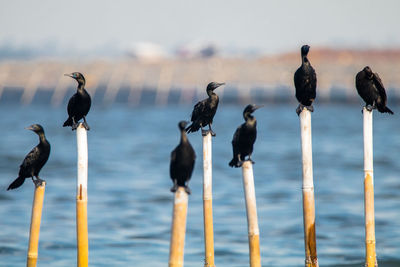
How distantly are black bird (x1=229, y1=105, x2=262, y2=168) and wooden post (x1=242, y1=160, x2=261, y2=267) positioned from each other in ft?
0.41

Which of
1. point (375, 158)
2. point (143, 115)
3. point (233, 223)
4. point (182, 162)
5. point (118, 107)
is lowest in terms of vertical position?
point (182, 162)

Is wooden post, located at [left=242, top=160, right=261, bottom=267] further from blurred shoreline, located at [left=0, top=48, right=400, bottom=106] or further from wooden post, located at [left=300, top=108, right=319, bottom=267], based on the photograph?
blurred shoreline, located at [left=0, top=48, right=400, bottom=106]

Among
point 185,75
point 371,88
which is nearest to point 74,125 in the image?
point 371,88

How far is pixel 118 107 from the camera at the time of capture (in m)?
82.3

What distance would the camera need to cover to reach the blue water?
15.4m

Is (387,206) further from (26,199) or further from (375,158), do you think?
(375,158)

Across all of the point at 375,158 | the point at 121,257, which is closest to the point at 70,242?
the point at 121,257

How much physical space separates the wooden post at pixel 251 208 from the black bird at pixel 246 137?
12 cm

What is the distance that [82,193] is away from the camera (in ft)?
28.6

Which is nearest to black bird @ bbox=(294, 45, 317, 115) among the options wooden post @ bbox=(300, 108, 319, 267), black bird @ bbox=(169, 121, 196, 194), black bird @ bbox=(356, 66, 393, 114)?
wooden post @ bbox=(300, 108, 319, 267)

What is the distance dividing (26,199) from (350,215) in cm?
968

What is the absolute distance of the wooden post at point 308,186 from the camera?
8789 mm

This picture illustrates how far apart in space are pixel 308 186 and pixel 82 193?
257cm

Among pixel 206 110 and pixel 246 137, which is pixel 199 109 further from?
pixel 246 137
